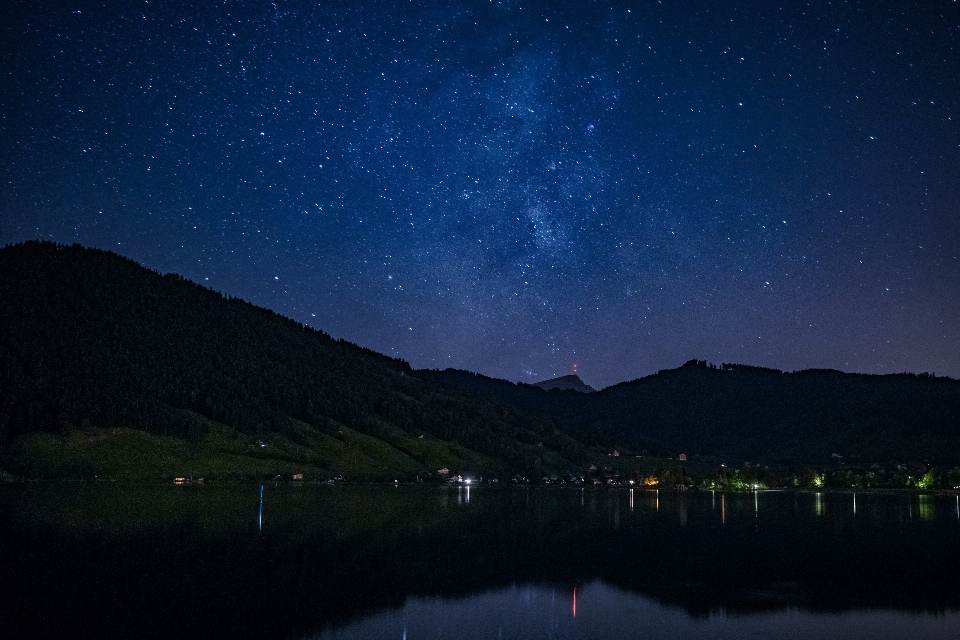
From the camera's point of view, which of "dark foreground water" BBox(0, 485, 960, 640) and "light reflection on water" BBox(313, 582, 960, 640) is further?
"dark foreground water" BBox(0, 485, 960, 640)

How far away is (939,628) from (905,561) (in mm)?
23298

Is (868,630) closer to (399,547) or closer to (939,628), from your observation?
(939,628)

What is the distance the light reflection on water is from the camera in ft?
86.6

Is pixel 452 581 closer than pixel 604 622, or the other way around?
pixel 604 622

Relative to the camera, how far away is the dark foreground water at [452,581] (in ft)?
89.0

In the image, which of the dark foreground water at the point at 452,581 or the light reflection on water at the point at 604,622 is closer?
the light reflection on water at the point at 604,622

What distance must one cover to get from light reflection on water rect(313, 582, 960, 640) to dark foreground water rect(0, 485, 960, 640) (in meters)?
0.11

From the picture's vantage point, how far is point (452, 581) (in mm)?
37062

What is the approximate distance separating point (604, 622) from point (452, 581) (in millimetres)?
10432

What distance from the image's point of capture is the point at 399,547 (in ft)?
165

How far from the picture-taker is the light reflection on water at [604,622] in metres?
26.4

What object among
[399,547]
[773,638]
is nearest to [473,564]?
[399,547]

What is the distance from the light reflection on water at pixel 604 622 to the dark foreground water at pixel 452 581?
0.11m

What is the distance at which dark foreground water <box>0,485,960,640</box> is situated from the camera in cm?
2714
